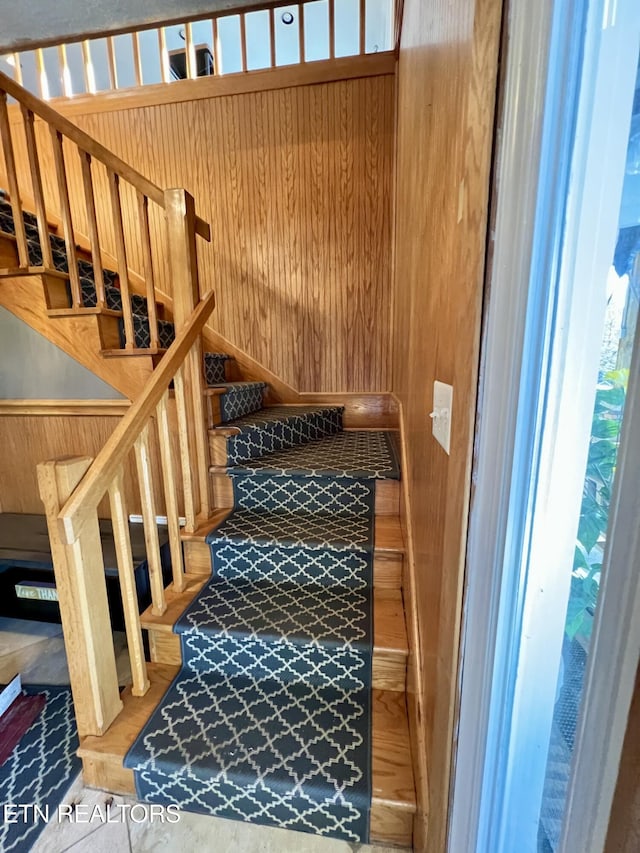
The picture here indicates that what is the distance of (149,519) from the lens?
1.34 metres

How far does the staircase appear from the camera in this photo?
3.41 ft

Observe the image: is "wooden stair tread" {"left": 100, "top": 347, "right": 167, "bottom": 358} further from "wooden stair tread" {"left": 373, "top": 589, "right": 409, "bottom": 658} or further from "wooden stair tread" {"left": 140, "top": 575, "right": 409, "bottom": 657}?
"wooden stair tread" {"left": 373, "top": 589, "right": 409, "bottom": 658}

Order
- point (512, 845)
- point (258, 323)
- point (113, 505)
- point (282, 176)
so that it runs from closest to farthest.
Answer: point (512, 845) → point (113, 505) → point (282, 176) → point (258, 323)

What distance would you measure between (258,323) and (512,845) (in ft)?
9.21

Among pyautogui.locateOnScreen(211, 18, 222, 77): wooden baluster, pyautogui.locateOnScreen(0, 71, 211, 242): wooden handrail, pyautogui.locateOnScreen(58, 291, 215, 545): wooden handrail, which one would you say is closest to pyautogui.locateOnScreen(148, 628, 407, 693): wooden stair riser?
pyautogui.locateOnScreen(58, 291, 215, 545): wooden handrail

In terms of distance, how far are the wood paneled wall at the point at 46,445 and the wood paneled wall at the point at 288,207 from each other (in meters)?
1.20

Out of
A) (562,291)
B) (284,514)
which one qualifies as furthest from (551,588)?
(284,514)

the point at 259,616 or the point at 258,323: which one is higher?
the point at 258,323

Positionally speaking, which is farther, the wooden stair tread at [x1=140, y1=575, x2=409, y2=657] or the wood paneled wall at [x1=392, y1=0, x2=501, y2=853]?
the wooden stair tread at [x1=140, y1=575, x2=409, y2=657]

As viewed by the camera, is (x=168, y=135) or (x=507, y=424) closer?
(x=507, y=424)

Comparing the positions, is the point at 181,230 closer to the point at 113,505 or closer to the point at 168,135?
the point at 113,505

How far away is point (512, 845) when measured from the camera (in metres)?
0.52

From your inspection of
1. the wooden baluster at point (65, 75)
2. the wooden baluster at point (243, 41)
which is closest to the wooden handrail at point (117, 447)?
the wooden baluster at point (243, 41)

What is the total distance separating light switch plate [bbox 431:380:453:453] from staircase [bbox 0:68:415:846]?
0.85 metres
